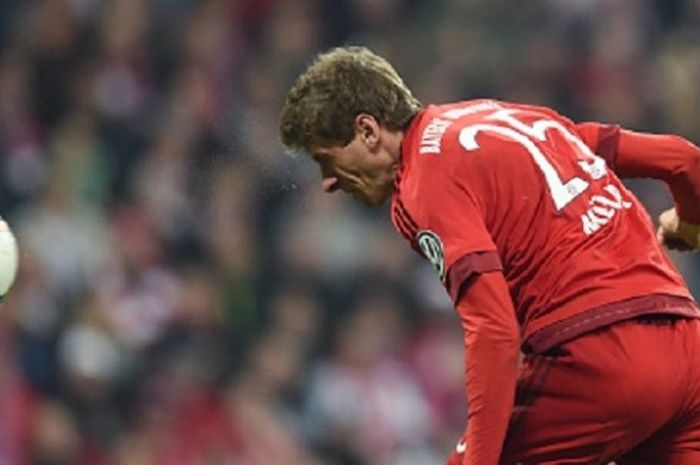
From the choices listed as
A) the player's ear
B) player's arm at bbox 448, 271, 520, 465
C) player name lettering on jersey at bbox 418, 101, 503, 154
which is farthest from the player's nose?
player's arm at bbox 448, 271, 520, 465

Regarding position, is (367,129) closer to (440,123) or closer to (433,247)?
(440,123)

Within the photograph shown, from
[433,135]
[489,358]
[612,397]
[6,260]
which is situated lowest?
[612,397]

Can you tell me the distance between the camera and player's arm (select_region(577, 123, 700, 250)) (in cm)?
353

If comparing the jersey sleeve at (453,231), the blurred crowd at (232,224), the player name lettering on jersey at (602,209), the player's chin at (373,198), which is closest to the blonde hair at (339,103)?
the player's chin at (373,198)

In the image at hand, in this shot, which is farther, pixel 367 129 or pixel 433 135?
pixel 367 129

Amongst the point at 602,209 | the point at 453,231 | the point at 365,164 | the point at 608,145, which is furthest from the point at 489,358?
the point at 608,145

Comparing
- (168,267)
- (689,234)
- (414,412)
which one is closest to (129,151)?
(168,267)

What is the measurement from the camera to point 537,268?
10.4 feet

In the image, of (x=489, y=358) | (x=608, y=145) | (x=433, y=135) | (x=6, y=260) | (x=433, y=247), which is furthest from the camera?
(x=6, y=260)

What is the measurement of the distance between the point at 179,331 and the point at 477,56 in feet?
5.81

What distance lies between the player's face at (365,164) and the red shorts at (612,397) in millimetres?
431

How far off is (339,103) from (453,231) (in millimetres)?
408

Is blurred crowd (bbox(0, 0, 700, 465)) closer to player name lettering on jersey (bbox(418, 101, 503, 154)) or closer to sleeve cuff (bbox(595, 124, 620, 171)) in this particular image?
sleeve cuff (bbox(595, 124, 620, 171))

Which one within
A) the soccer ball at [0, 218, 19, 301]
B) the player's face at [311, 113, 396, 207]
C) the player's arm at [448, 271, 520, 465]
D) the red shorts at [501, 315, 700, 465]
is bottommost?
the red shorts at [501, 315, 700, 465]
